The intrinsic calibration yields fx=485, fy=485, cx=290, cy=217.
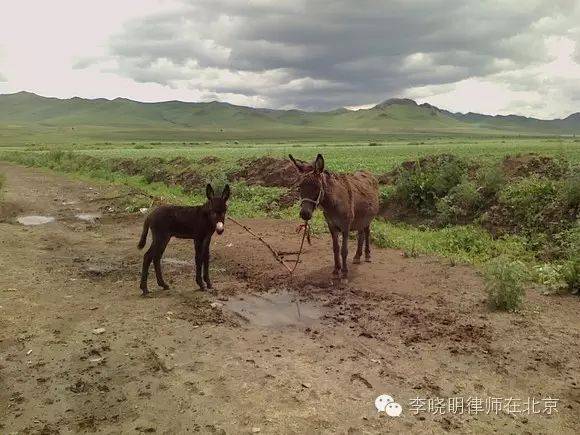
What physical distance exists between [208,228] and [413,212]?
11.0 metres

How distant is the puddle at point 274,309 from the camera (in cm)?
873

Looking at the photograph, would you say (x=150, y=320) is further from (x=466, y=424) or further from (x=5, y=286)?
(x=466, y=424)

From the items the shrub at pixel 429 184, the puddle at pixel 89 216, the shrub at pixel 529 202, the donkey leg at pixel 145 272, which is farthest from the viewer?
the puddle at pixel 89 216

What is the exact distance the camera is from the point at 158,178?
32.3 m

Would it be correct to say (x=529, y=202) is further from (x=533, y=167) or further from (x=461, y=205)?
(x=533, y=167)

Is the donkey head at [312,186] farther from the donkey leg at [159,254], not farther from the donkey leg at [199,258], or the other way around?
the donkey leg at [159,254]

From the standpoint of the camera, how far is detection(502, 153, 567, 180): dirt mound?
1706 cm

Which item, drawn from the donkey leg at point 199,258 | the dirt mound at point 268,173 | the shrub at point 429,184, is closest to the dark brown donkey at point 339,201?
the donkey leg at point 199,258

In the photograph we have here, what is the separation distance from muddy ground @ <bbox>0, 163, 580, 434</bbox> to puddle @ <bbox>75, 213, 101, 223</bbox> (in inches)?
252

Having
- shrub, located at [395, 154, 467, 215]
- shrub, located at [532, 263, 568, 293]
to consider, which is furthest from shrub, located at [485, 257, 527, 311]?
shrub, located at [395, 154, 467, 215]

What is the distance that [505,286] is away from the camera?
29.3ft

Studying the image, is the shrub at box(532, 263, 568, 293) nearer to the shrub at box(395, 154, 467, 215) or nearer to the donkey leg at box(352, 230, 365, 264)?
the donkey leg at box(352, 230, 365, 264)

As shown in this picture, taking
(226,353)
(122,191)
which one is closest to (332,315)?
(226,353)

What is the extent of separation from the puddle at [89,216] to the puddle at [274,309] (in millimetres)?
11134
